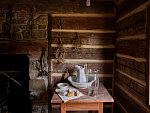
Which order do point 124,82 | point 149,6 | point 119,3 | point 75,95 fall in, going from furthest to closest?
point 119,3, point 124,82, point 75,95, point 149,6

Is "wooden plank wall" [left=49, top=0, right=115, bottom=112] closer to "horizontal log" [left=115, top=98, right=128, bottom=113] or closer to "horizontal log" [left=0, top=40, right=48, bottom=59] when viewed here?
"horizontal log" [left=0, top=40, right=48, bottom=59]

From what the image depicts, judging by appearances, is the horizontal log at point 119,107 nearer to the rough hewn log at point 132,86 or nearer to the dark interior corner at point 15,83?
the rough hewn log at point 132,86

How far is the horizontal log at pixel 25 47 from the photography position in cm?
229

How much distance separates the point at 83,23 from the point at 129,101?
1.45m

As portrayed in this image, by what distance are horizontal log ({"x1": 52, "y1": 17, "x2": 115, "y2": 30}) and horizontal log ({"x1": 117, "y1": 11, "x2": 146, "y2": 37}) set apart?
0.69 ft

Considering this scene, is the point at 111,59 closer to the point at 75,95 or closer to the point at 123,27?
the point at 123,27

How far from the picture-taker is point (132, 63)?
5.99ft

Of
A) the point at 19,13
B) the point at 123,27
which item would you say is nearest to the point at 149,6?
the point at 123,27

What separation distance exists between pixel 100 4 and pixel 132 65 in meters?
1.21

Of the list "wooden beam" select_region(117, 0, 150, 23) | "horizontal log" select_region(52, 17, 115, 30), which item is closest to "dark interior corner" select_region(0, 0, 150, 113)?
"horizontal log" select_region(52, 17, 115, 30)

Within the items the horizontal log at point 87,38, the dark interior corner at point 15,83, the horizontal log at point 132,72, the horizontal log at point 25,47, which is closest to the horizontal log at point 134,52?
the horizontal log at point 132,72

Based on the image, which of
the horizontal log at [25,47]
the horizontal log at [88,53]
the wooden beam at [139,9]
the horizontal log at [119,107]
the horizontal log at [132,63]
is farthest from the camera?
the horizontal log at [88,53]

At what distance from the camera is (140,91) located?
162 cm

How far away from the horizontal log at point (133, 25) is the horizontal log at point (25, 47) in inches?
50.2
